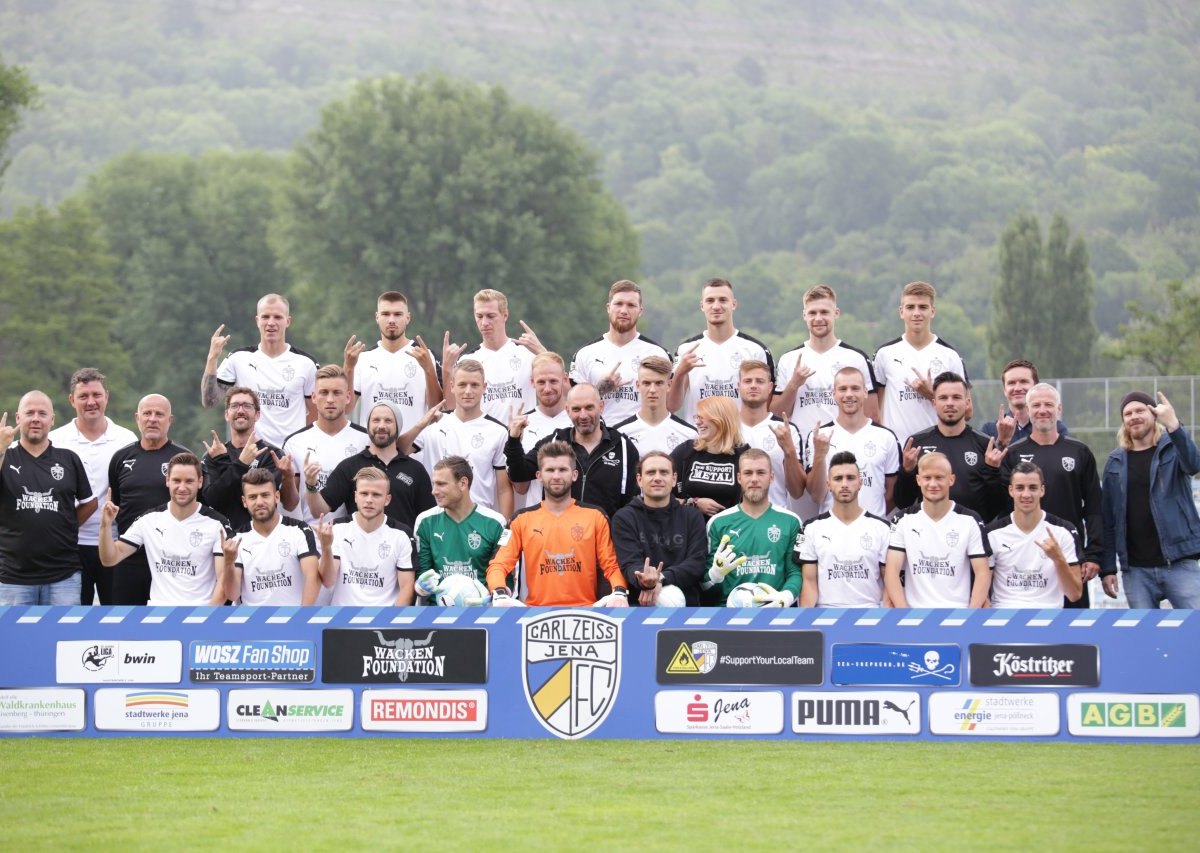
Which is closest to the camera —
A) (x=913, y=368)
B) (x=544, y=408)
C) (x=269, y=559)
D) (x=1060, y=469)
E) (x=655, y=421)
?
(x=269, y=559)

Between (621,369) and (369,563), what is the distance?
297 centimetres

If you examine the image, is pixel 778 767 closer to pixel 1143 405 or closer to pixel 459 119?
pixel 1143 405

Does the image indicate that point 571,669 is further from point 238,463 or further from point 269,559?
point 238,463

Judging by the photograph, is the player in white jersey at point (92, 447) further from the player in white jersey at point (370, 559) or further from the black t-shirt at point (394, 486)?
the player in white jersey at point (370, 559)

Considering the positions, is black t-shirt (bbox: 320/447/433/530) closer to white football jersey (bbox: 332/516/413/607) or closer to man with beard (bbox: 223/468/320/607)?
white football jersey (bbox: 332/516/413/607)

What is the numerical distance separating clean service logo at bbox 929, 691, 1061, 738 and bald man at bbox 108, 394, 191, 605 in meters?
5.86

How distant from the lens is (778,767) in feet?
30.6

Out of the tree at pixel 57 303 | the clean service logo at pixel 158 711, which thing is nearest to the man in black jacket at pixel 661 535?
the clean service logo at pixel 158 711

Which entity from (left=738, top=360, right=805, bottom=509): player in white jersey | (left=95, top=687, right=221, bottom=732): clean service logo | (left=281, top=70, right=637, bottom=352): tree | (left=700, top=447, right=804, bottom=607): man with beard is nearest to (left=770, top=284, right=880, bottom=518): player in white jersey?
(left=738, top=360, right=805, bottom=509): player in white jersey

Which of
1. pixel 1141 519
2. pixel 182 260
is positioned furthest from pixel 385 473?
pixel 182 260

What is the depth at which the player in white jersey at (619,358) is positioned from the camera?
43.0 feet

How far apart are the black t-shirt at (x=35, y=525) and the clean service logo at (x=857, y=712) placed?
562cm

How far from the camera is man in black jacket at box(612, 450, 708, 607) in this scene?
10961 mm

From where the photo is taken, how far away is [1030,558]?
1118 cm
